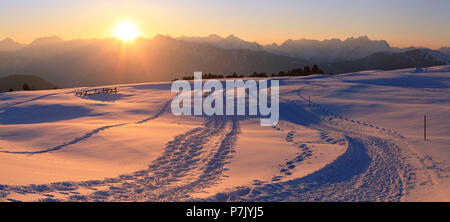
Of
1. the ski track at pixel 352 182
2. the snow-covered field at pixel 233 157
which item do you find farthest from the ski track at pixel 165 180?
the ski track at pixel 352 182

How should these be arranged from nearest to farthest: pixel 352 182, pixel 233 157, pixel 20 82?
pixel 352 182
pixel 233 157
pixel 20 82

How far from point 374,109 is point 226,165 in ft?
44.6

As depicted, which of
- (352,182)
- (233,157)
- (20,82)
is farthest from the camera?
(20,82)

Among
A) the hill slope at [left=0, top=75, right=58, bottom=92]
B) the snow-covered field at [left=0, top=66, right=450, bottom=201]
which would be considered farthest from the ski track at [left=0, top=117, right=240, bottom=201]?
the hill slope at [left=0, top=75, right=58, bottom=92]

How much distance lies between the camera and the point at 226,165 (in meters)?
10.8

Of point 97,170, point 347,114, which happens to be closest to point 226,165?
point 97,170

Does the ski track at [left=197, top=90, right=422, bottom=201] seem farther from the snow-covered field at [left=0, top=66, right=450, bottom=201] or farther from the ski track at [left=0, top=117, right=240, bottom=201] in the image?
the ski track at [left=0, top=117, right=240, bottom=201]

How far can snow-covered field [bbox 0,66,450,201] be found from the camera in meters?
8.18

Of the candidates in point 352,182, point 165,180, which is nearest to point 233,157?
point 165,180

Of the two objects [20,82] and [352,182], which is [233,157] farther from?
[20,82]

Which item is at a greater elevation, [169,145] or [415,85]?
[415,85]

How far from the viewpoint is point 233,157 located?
38.3ft
